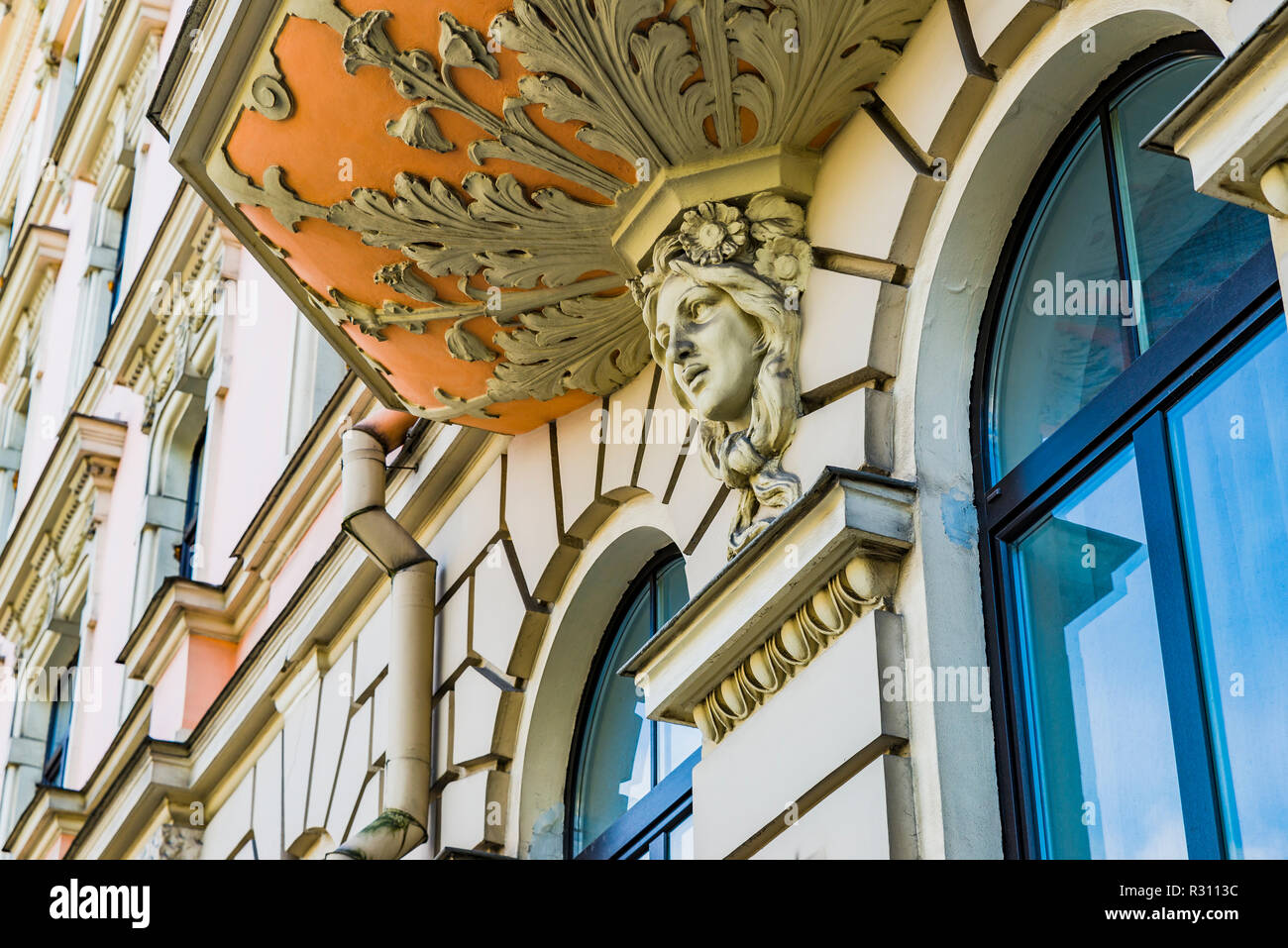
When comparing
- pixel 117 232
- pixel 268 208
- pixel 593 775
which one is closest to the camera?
pixel 268 208

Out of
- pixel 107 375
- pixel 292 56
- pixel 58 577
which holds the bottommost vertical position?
pixel 292 56

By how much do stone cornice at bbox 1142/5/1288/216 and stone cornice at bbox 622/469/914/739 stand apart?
1706 millimetres

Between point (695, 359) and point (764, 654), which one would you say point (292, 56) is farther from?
point (764, 654)

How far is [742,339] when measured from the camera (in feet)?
22.6

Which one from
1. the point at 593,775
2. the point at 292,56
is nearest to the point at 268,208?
the point at 292,56

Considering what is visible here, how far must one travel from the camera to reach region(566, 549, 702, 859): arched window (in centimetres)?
779

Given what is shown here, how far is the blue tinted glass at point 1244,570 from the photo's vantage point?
479 cm

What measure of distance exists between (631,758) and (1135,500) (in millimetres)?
3471

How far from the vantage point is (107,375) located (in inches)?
763

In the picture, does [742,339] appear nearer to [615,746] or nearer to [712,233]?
[712,233]

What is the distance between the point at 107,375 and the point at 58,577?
84.7 inches

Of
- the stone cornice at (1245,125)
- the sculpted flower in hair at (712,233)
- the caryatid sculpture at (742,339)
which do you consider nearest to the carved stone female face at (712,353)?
the caryatid sculpture at (742,339)

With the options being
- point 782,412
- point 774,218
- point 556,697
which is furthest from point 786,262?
point 556,697
